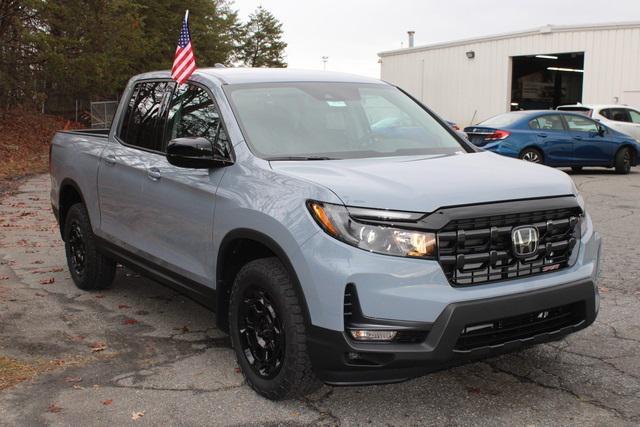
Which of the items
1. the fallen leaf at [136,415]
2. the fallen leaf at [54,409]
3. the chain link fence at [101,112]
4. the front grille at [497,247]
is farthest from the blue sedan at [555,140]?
the chain link fence at [101,112]

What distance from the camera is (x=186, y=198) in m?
4.56

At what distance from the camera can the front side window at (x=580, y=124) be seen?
1634 centimetres

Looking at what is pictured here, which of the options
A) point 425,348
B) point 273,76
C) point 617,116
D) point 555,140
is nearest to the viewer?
point 425,348

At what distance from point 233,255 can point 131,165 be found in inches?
62.0

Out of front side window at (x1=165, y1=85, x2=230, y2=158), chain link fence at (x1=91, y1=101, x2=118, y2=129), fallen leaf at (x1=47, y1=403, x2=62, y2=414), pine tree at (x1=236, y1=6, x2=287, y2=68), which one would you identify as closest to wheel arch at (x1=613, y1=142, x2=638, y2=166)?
front side window at (x1=165, y1=85, x2=230, y2=158)

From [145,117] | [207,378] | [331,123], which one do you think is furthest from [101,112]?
[207,378]

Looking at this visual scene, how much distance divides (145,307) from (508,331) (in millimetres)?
3351

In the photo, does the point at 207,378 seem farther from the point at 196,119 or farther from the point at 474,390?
the point at 196,119

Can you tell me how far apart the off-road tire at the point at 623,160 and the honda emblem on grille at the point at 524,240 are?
14.7 m

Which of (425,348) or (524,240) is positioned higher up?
(524,240)

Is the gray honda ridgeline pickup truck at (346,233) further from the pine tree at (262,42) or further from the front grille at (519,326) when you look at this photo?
the pine tree at (262,42)

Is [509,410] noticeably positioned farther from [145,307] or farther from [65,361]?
[145,307]

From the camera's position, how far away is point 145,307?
595cm

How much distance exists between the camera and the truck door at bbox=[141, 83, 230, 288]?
4363mm
